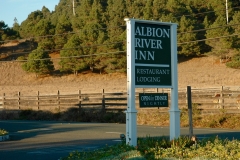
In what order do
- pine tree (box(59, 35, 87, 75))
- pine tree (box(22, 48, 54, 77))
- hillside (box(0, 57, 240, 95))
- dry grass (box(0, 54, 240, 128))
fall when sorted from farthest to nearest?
pine tree (box(22, 48, 54, 77)), pine tree (box(59, 35, 87, 75)), hillside (box(0, 57, 240, 95)), dry grass (box(0, 54, 240, 128))

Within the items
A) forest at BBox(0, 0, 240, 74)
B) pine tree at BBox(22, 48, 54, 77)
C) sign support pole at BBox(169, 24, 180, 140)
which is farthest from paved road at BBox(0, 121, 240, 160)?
pine tree at BBox(22, 48, 54, 77)

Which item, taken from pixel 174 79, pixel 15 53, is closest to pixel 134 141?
pixel 174 79

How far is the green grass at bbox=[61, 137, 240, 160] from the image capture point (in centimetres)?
980

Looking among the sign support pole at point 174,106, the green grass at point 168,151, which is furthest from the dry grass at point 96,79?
the green grass at point 168,151

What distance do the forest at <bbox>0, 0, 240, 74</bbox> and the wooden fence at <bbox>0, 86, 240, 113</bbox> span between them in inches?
535

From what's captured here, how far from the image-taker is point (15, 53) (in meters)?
69.3

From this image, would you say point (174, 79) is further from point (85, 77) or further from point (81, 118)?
point (85, 77)

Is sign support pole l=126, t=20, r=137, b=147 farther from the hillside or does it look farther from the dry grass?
the hillside

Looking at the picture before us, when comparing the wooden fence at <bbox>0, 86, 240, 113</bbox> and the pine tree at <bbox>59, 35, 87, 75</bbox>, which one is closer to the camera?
the wooden fence at <bbox>0, 86, 240, 113</bbox>

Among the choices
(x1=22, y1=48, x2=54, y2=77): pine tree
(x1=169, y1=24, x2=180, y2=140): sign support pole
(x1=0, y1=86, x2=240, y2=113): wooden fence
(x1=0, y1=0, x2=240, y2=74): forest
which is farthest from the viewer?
(x1=22, y1=48, x2=54, y2=77): pine tree

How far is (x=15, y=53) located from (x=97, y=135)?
170 feet

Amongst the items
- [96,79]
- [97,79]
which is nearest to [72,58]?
[96,79]

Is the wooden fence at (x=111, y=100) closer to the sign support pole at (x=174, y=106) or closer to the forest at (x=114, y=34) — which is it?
the sign support pole at (x=174, y=106)

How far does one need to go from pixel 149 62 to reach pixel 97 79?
4569cm
